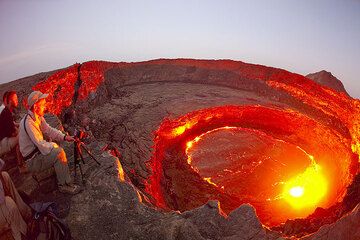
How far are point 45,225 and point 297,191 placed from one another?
894 centimetres

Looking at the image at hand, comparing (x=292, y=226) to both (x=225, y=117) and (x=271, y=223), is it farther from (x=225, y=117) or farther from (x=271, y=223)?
(x=225, y=117)

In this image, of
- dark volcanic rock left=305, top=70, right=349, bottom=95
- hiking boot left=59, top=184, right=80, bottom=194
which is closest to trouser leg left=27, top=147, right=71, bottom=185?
hiking boot left=59, top=184, right=80, bottom=194

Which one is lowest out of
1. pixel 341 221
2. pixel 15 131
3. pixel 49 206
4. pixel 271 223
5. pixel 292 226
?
pixel 271 223

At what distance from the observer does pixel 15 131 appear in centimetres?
582

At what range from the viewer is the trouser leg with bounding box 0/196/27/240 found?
4281 mm

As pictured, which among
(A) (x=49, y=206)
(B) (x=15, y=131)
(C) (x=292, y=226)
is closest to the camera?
(A) (x=49, y=206)

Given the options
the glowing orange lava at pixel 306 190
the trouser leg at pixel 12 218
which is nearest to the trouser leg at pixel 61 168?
the trouser leg at pixel 12 218

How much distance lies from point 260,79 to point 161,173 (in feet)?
32.6

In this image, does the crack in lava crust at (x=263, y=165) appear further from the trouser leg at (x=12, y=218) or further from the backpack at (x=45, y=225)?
the trouser leg at (x=12, y=218)

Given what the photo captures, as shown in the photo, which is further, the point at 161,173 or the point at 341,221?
the point at 161,173

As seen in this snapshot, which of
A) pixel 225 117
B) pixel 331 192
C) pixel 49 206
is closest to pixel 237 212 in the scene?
pixel 49 206

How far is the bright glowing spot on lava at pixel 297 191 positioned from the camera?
10.8 m

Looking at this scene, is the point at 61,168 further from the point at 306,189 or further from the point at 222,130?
the point at 222,130

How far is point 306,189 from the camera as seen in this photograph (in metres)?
11.2
